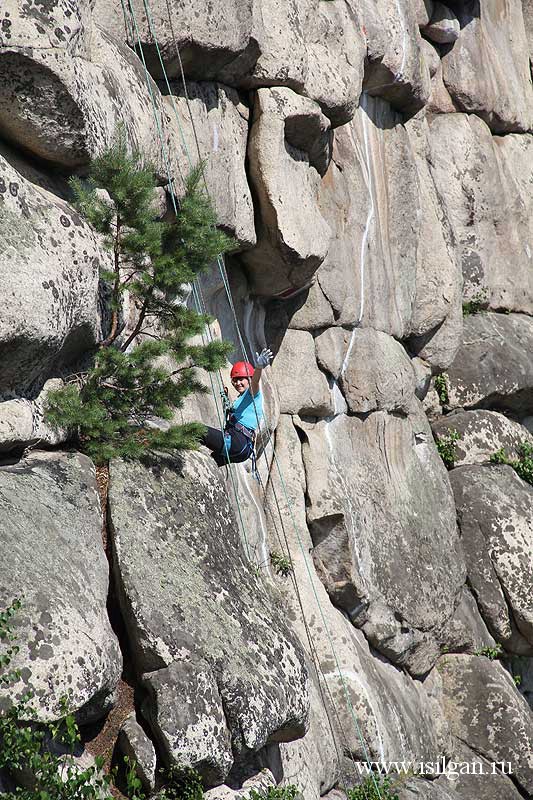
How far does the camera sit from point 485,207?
834 inches

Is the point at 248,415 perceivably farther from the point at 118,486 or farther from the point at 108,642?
the point at 108,642

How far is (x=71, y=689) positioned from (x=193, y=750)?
1271 mm

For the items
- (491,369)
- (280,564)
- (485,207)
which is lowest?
(280,564)

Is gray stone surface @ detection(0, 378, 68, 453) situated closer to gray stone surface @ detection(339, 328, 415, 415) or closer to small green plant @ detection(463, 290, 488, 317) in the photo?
gray stone surface @ detection(339, 328, 415, 415)

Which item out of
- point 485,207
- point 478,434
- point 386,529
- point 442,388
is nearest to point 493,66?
point 485,207

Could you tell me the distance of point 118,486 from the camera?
929 centimetres

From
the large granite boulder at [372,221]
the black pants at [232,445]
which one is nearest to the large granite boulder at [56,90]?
the black pants at [232,445]

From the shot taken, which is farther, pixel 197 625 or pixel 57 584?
pixel 197 625

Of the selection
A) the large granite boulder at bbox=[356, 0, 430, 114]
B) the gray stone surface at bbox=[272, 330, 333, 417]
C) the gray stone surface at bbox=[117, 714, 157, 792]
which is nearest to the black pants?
the gray stone surface at bbox=[272, 330, 333, 417]

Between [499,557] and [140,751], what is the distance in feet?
33.5

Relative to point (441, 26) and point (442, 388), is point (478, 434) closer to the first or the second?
point (442, 388)

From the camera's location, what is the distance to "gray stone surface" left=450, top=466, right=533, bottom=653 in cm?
1744

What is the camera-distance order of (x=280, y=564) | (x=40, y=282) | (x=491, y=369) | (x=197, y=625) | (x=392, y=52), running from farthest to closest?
(x=491, y=369) → (x=392, y=52) → (x=280, y=564) → (x=197, y=625) → (x=40, y=282)

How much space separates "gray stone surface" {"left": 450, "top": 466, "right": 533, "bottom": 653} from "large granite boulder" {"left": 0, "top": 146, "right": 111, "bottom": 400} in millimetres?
9411
